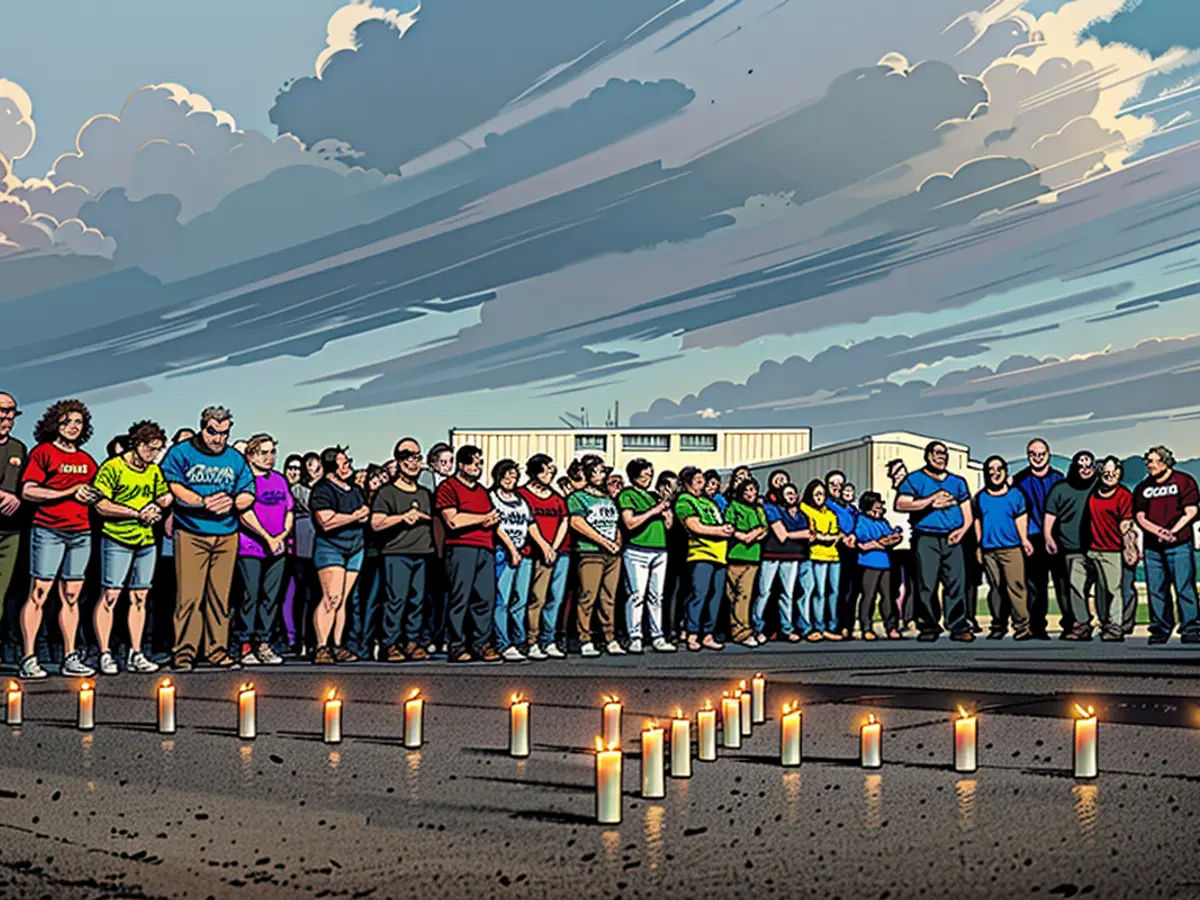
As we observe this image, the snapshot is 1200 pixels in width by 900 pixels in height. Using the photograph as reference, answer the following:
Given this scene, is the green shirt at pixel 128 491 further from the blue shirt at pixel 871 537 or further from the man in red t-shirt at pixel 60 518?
the blue shirt at pixel 871 537

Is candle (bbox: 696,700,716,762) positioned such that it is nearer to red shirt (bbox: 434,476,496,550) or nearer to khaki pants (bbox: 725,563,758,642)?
red shirt (bbox: 434,476,496,550)

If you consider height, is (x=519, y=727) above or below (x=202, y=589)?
below

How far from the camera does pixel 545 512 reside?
19766mm

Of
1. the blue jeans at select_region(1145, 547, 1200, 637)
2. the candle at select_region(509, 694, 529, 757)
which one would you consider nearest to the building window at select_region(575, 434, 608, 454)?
the blue jeans at select_region(1145, 547, 1200, 637)

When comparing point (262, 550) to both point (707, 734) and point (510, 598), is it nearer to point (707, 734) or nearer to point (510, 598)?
point (510, 598)

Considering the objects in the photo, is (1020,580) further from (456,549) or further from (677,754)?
(677,754)

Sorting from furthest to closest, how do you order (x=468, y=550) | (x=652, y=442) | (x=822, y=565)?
(x=652, y=442) < (x=822, y=565) < (x=468, y=550)

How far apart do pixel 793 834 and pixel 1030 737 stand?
14.7ft

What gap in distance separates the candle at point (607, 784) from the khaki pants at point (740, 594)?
14.4 m

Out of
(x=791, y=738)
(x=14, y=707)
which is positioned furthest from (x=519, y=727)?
(x=14, y=707)

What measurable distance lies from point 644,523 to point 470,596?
274 centimetres

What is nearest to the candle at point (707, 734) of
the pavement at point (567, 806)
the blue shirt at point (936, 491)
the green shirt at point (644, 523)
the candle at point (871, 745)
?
the pavement at point (567, 806)

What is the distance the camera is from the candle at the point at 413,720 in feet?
35.2

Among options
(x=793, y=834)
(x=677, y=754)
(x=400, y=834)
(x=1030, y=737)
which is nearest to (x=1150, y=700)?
(x=1030, y=737)
